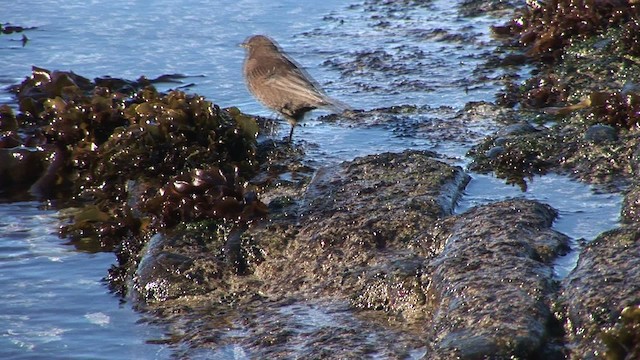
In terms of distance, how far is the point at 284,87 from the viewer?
652cm

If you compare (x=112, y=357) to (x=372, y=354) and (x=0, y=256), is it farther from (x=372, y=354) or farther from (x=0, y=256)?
(x=0, y=256)

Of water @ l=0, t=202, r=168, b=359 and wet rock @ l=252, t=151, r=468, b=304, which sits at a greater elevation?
wet rock @ l=252, t=151, r=468, b=304

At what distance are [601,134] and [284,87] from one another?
6.84ft

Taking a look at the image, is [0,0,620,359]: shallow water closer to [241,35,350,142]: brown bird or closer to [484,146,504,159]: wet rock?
[484,146,504,159]: wet rock

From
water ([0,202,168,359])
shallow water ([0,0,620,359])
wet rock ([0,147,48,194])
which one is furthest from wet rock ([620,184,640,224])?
wet rock ([0,147,48,194])

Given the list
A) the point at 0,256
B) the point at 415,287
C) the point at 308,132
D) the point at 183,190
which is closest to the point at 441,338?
the point at 415,287

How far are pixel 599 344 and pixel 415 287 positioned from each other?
1.00 metres

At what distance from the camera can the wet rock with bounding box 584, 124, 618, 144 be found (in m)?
5.84

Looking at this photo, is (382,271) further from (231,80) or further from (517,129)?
(231,80)

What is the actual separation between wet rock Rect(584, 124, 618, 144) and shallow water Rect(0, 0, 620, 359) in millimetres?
406

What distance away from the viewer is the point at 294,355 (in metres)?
3.90

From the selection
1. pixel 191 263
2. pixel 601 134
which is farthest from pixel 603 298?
pixel 601 134

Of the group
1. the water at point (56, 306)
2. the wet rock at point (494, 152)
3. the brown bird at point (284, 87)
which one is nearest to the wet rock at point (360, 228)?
the wet rock at point (494, 152)

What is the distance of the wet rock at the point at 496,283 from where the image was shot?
350cm
